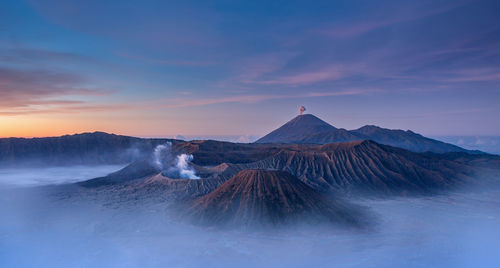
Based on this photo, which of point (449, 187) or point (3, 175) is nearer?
point (449, 187)

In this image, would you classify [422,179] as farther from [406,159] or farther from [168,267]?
[168,267]

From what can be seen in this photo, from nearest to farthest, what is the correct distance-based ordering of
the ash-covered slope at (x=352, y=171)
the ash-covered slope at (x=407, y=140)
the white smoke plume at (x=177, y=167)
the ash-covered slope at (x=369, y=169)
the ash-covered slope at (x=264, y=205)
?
the ash-covered slope at (x=264, y=205)
the ash-covered slope at (x=352, y=171)
the white smoke plume at (x=177, y=167)
the ash-covered slope at (x=369, y=169)
the ash-covered slope at (x=407, y=140)

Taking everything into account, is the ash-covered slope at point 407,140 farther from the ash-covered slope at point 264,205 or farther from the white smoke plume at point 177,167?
the ash-covered slope at point 264,205

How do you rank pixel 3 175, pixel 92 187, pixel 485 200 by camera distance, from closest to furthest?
pixel 485 200, pixel 92 187, pixel 3 175

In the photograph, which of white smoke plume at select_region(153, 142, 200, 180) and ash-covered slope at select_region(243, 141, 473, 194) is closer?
white smoke plume at select_region(153, 142, 200, 180)

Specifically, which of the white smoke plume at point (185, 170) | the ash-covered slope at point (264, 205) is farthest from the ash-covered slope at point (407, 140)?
the ash-covered slope at point (264, 205)

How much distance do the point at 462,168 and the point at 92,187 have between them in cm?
9075

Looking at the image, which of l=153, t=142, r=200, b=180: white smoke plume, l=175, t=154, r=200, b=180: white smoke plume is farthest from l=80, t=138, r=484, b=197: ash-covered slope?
l=153, t=142, r=200, b=180: white smoke plume

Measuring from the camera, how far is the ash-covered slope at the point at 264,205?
41125 millimetres

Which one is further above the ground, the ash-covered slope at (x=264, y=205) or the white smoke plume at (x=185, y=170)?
the white smoke plume at (x=185, y=170)

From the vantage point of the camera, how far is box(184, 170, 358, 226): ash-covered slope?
4112cm

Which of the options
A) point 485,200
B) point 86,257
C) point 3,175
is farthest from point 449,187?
point 3,175

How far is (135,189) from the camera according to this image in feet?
204

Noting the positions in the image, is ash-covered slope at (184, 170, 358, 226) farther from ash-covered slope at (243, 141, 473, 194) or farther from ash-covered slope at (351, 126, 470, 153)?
ash-covered slope at (351, 126, 470, 153)
